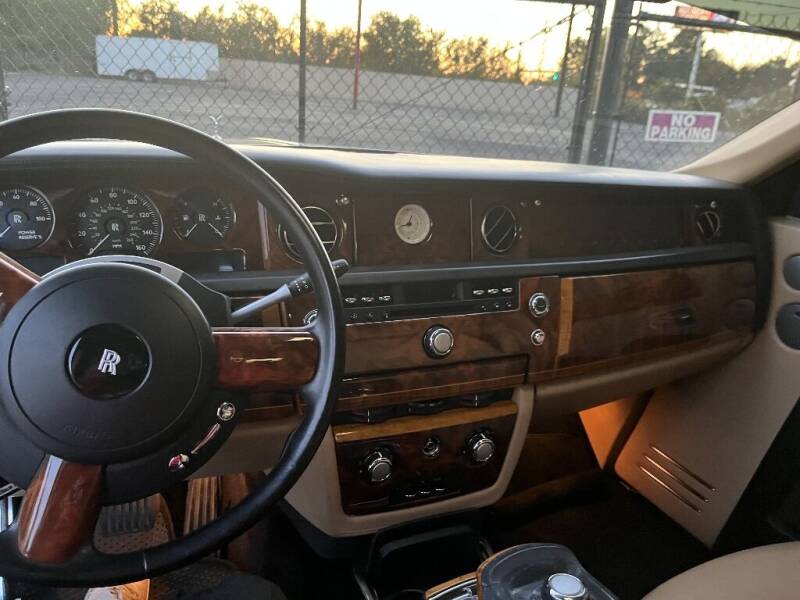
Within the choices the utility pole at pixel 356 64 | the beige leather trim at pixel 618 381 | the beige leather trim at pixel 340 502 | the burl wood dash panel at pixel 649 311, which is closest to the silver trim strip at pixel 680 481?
the beige leather trim at pixel 618 381

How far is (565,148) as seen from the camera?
260cm

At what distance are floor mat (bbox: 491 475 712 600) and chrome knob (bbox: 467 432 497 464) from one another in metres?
0.60

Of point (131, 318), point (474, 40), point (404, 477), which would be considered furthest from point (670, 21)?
point (131, 318)

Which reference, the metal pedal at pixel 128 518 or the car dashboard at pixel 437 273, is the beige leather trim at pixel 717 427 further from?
the metal pedal at pixel 128 518

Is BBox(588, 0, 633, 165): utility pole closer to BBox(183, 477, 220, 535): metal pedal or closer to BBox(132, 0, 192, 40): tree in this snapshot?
BBox(132, 0, 192, 40): tree

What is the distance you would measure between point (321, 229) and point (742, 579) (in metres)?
1.00

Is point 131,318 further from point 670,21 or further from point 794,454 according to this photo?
point 670,21

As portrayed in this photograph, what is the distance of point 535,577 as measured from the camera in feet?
4.42

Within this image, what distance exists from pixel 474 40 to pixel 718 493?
1766 mm

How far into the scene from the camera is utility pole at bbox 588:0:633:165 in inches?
97.7

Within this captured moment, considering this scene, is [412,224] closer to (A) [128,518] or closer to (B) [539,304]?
(B) [539,304]

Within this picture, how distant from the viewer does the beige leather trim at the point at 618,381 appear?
1.69 m

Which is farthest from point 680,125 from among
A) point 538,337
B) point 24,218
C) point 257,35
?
point 24,218

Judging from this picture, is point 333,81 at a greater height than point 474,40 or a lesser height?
lesser
